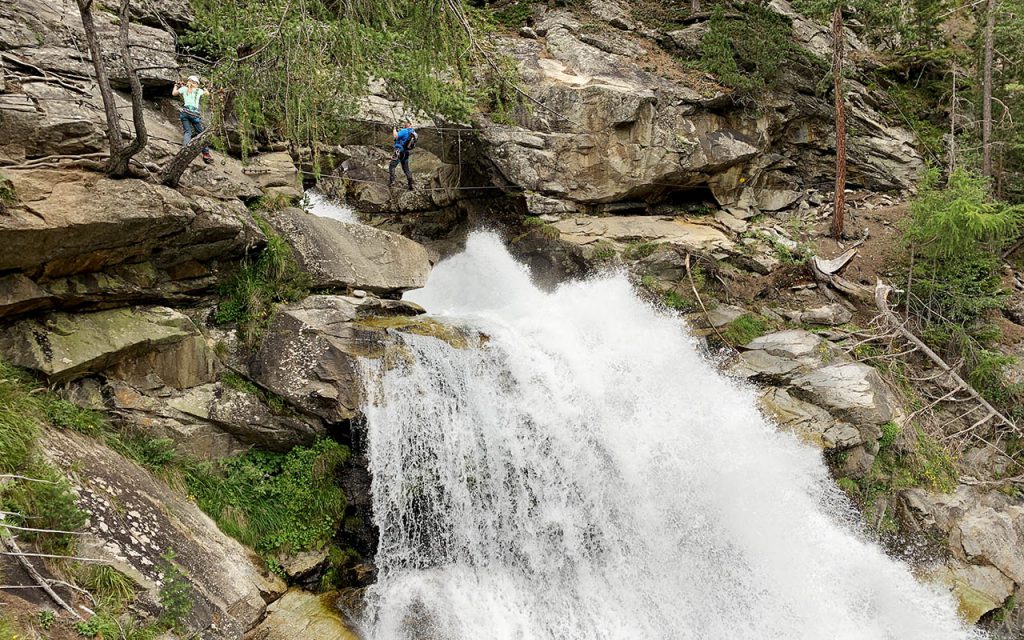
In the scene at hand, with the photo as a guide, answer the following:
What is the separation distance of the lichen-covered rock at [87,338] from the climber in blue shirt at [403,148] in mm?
6793

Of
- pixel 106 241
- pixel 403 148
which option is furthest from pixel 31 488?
pixel 403 148

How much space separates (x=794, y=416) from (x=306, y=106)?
899 cm

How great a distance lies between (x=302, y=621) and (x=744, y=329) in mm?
9386

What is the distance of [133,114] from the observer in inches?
259

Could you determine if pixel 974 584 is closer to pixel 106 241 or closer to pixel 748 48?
pixel 106 241

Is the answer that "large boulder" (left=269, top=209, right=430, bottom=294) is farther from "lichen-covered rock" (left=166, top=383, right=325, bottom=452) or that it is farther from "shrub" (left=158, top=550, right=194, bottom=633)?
"shrub" (left=158, top=550, right=194, bottom=633)

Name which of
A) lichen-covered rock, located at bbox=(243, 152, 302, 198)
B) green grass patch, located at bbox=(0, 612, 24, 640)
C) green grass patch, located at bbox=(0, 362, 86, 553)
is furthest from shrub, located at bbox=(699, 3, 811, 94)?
green grass patch, located at bbox=(0, 612, 24, 640)

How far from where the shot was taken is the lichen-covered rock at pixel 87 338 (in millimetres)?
6363

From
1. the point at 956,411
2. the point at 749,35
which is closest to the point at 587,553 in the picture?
the point at 956,411

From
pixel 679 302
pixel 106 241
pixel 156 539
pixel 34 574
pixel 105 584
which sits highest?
pixel 106 241

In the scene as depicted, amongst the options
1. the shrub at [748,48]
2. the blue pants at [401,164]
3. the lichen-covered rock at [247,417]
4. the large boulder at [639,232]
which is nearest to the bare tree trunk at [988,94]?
the shrub at [748,48]

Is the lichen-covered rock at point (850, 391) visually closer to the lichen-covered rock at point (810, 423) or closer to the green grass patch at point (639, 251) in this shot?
the lichen-covered rock at point (810, 423)

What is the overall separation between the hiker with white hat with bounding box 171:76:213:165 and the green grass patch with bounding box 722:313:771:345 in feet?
33.3

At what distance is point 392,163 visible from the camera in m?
13.6
